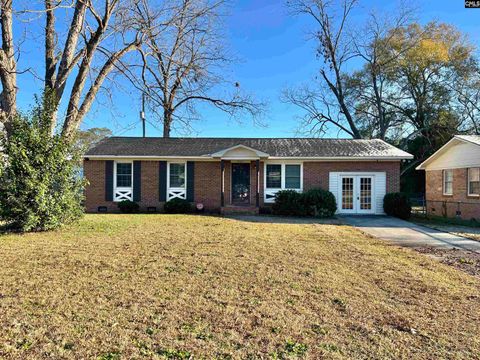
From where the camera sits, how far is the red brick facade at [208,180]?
16.8 metres

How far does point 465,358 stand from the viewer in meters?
3.00

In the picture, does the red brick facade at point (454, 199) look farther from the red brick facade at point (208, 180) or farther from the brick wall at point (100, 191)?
the brick wall at point (100, 191)

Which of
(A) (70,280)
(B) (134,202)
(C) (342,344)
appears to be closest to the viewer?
(C) (342,344)

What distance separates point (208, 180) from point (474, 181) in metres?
12.2

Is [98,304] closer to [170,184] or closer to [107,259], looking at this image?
[107,259]

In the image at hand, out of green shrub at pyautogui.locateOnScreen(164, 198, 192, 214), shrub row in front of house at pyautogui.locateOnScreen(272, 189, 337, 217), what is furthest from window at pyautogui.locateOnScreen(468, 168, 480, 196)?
green shrub at pyautogui.locateOnScreen(164, 198, 192, 214)

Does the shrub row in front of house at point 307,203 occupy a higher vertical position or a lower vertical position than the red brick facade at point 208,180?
lower

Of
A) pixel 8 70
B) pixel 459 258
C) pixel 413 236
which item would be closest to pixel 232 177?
pixel 413 236

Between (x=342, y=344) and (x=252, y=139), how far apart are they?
1740 cm

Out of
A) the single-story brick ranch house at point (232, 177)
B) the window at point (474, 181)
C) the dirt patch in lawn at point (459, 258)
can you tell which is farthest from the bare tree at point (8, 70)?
the window at point (474, 181)

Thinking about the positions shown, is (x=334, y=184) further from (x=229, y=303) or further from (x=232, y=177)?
(x=229, y=303)

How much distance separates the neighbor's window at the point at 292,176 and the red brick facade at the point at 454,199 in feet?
22.7

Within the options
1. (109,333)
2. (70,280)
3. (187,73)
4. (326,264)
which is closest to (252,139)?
(187,73)

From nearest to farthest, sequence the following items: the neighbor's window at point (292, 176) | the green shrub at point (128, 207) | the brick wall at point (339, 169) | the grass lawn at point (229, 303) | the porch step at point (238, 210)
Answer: the grass lawn at point (229, 303) < the porch step at point (238, 210) < the green shrub at point (128, 207) < the brick wall at point (339, 169) < the neighbor's window at point (292, 176)
